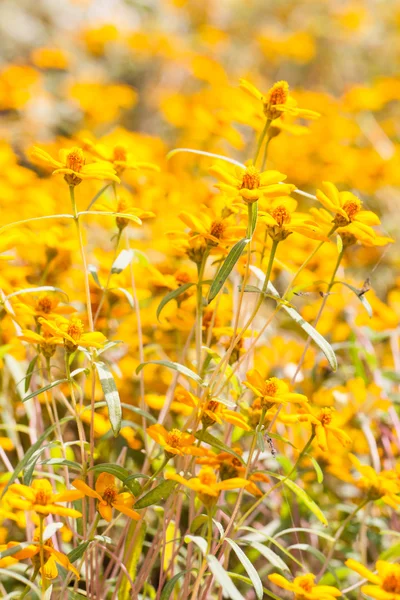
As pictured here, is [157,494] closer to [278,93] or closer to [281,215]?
[281,215]

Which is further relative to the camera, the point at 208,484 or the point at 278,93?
the point at 278,93

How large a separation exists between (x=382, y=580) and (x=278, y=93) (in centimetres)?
70

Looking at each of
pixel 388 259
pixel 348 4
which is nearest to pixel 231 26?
pixel 348 4

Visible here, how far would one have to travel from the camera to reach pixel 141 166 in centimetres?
127

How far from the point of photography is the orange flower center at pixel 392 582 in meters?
0.89

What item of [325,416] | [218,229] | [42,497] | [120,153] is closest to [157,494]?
[42,497]

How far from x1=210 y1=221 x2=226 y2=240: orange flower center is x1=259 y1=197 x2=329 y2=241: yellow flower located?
7 cm

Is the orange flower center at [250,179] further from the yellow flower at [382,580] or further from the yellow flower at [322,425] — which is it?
the yellow flower at [382,580]

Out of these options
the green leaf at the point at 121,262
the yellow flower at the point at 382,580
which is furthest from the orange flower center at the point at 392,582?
the green leaf at the point at 121,262

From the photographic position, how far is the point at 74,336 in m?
0.99

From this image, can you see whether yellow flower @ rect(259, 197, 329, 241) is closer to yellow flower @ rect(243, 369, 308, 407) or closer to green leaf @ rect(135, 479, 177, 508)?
yellow flower @ rect(243, 369, 308, 407)

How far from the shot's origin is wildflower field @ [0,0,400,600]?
1.02 meters

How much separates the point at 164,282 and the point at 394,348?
0.80 metres

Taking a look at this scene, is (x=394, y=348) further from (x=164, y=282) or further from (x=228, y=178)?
(x=228, y=178)
